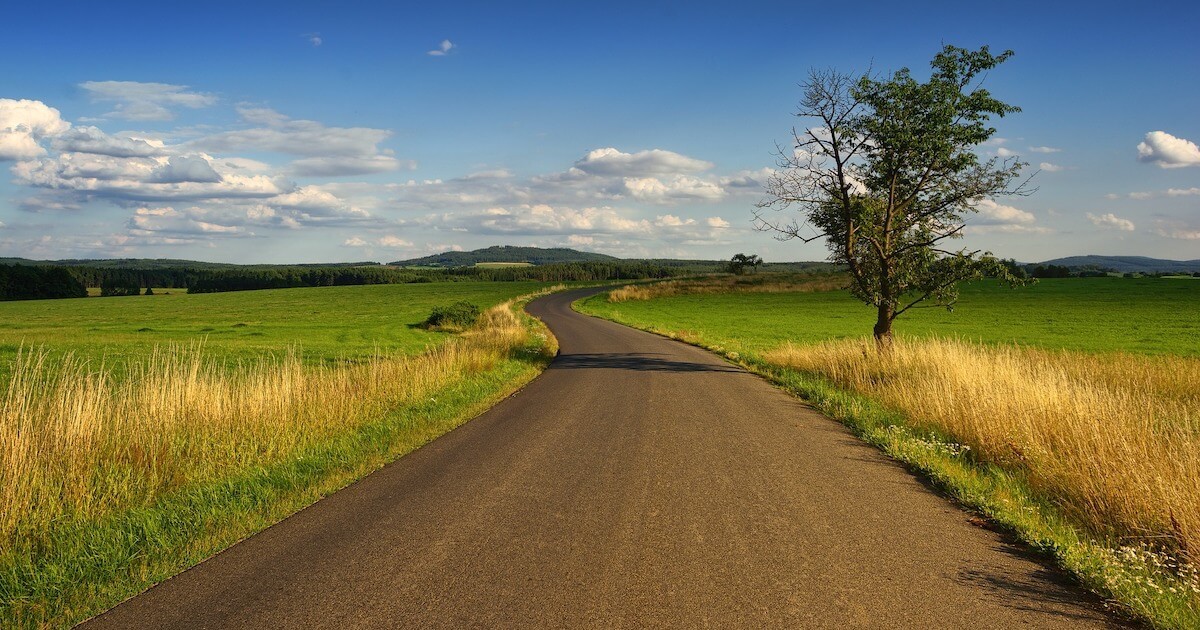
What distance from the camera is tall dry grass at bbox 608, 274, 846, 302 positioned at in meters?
80.2

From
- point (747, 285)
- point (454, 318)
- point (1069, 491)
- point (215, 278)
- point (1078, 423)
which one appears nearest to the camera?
point (1069, 491)

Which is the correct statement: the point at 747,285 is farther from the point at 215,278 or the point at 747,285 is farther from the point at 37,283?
the point at 37,283

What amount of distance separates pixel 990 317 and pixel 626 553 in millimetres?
50919

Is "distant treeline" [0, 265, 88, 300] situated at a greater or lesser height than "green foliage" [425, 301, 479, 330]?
greater

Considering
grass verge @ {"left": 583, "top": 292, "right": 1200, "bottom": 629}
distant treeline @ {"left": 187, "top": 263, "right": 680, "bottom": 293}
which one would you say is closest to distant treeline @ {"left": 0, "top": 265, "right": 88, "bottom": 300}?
distant treeline @ {"left": 187, "top": 263, "right": 680, "bottom": 293}

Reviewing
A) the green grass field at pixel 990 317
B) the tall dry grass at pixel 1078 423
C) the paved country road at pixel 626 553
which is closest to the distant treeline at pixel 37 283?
the green grass field at pixel 990 317

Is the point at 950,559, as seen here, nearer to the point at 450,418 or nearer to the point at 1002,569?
the point at 1002,569

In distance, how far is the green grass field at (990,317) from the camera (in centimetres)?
3253

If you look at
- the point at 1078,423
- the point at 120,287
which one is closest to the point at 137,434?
the point at 1078,423

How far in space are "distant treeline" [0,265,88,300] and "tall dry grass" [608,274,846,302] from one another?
9550cm

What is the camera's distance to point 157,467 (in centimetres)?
→ 778

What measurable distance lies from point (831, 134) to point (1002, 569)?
13.8m

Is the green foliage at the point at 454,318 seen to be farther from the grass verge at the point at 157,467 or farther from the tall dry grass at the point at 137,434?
the tall dry grass at the point at 137,434

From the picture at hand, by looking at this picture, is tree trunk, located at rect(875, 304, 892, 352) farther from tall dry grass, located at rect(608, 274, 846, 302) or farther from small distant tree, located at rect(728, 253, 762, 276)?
small distant tree, located at rect(728, 253, 762, 276)
